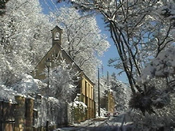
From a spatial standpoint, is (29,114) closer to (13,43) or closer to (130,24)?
(130,24)

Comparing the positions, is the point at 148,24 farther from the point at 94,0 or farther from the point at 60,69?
the point at 60,69

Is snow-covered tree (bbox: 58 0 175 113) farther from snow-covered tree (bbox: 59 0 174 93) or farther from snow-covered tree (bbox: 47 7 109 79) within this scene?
snow-covered tree (bbox: 47 7 109 79)

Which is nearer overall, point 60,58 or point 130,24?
point 130,24

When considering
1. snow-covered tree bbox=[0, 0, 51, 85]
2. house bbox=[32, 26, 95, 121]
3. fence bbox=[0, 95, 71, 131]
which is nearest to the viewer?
fence bbox=[0, 95, 71, 131]

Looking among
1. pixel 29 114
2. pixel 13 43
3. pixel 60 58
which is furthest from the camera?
pixel 60 58

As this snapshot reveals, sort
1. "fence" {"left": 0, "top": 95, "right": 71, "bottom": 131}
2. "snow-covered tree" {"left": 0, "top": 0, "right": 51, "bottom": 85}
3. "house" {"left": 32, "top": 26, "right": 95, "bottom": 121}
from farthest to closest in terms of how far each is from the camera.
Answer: "house" {"left": 32, "top": 26, "right": 95, "bottom": 121} < "snow-covered tree" {"left": 0, "top": 0, "right": 51, "bottom": 85} < "fence" {"left": 0, "top": 95, "right": 71, "bottom": 131}

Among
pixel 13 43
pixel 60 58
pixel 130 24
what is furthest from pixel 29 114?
pixel 60 58

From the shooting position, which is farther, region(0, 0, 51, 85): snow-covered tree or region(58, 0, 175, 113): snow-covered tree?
region(0, 0, 51, 85): snow-covered tree

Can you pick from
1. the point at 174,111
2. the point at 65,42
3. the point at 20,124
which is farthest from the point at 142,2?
the point at 65,42

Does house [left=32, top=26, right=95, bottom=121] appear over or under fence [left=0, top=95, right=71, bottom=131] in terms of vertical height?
over

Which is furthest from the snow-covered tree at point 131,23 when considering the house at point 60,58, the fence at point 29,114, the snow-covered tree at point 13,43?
the house at point 60,58

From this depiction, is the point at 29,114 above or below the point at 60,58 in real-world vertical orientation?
→ below

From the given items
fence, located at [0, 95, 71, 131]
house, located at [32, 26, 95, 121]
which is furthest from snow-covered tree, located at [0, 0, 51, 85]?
house, located at [32, 26, 95, 121]

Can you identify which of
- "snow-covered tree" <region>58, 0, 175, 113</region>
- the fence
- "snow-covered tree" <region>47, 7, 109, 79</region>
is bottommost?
the fence
